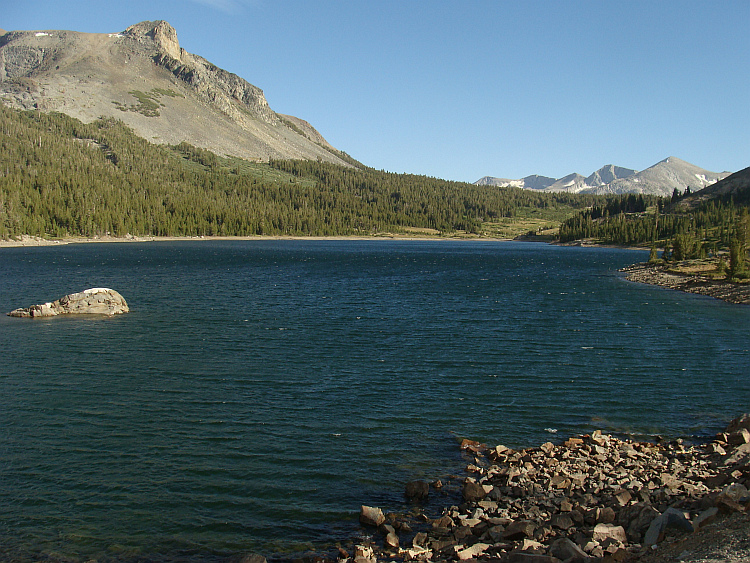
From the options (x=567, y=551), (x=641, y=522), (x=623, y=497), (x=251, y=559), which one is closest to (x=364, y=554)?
(x=251, y=559)

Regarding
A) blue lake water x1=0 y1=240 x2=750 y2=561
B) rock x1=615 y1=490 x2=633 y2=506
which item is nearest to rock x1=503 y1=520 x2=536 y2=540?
rock x1=615 y1=490 x2=633 y2=506

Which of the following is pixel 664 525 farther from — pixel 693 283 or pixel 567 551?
pixel 693 283

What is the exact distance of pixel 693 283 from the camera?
9856 centimetres

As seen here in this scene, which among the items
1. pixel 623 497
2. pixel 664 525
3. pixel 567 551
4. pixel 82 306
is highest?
pixel 82 306

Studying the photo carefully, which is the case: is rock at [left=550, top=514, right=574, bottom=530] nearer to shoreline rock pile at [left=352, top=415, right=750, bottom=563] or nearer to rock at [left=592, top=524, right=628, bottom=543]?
shoreline rock pile at [left=352, top=415, right=750, bottom=563]

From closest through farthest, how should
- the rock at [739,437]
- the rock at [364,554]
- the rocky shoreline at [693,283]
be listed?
the rock at [364,554]
the rock at [739,437]
the rocky shoreline at [693,283]

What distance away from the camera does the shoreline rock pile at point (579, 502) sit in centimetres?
1580

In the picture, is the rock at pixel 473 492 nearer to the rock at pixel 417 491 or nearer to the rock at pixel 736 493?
the rock at pixel 417 491

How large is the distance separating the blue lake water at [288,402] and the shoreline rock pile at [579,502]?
219cm

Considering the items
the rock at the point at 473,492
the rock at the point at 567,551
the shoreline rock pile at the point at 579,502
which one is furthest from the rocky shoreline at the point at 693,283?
the rock at the point at 567,551

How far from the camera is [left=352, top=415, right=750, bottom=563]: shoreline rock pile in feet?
51.9

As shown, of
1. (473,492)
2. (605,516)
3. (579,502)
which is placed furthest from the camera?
(473,492)

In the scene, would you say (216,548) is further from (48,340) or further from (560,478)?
(48,340)

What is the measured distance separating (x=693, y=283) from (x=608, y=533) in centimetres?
9873
